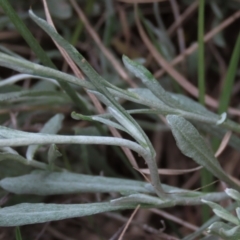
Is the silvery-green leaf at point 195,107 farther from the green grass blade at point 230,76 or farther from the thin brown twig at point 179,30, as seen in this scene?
the thin brown twig at point 179,30

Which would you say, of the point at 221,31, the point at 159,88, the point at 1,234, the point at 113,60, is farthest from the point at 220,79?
the point at 1,234

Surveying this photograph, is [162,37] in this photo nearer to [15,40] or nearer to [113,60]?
[113,60]

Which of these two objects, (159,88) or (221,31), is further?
(221,31)

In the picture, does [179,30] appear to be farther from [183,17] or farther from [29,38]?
[29,38]

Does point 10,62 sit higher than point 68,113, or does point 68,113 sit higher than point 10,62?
point 10,62

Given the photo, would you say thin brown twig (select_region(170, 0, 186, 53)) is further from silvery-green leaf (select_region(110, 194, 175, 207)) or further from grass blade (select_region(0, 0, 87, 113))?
silvery-green leaf (select_region(110, 194, 175, 207))

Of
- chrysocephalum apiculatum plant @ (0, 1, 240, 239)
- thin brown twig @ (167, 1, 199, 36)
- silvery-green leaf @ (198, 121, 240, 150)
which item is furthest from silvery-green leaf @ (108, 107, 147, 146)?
thin brown twig @ (167, 1, 199, 36)

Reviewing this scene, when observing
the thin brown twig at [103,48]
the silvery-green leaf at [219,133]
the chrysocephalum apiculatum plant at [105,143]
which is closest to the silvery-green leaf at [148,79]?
the chrysocephalum apiculatum plant at [105,143]

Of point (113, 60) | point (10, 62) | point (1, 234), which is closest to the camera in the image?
point (10, 62)
